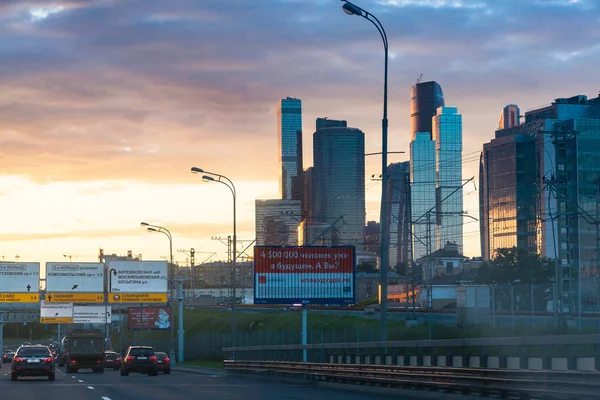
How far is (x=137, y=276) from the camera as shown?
82938 millimetres

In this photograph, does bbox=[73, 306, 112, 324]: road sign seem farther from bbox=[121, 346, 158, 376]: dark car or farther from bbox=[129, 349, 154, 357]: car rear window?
bbox=[121, 346, 158, 376]: dark car

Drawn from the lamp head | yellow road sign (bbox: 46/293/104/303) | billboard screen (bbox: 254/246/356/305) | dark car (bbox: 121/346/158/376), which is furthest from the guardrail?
yellow road sign (bbox: 46/293/104/303)

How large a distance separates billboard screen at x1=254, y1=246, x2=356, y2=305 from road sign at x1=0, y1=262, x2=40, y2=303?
1451 inches

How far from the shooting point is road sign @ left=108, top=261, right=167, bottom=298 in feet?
269

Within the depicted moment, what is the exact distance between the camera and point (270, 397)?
2717 centimetres

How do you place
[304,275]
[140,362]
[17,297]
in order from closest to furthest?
[304,275], [140,362], [17,297]

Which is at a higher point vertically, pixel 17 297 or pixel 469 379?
pixel 17 297

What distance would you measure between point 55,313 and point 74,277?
17.3 metres

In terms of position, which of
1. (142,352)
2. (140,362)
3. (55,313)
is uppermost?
(55,313)

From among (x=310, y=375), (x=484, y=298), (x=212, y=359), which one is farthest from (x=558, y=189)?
(x=212, y=359)

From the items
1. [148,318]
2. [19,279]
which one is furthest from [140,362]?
[148,318]

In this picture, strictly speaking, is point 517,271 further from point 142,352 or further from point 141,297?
point 142,352

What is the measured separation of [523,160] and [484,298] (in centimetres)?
13980

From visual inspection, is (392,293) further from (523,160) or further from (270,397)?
(270,397)
